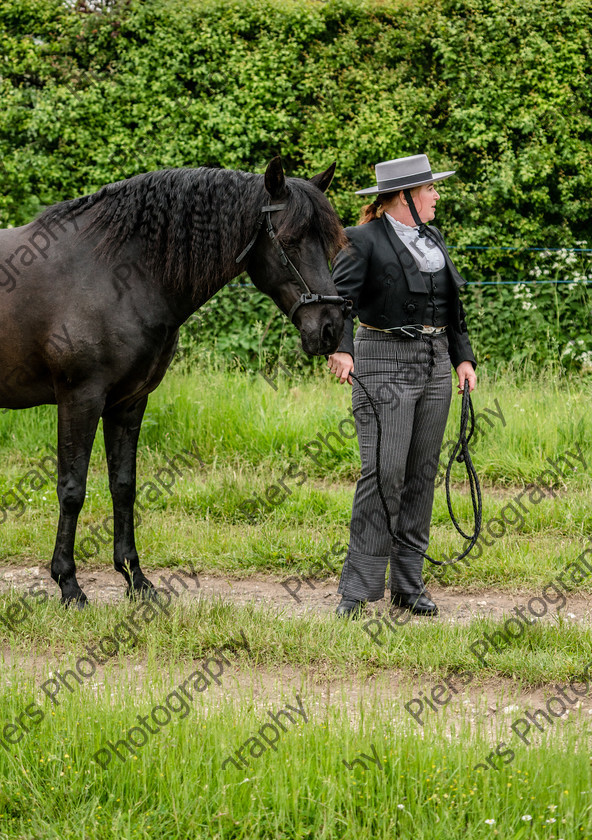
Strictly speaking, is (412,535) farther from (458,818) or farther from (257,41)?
(257,41)

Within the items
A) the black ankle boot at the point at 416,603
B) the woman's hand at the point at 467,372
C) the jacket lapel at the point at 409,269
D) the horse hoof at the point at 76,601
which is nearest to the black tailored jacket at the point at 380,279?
the jacket lapel at the point at 409,269

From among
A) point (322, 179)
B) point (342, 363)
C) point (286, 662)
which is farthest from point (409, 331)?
point (286, 662)

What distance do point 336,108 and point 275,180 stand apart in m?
5.52

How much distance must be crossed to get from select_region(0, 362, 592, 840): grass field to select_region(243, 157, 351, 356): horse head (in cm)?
138

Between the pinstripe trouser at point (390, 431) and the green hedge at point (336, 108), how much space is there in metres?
4.34

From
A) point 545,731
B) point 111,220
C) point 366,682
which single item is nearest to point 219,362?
point 111,220

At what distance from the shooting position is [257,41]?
8.84 m

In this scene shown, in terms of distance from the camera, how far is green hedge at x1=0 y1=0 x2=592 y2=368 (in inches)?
338

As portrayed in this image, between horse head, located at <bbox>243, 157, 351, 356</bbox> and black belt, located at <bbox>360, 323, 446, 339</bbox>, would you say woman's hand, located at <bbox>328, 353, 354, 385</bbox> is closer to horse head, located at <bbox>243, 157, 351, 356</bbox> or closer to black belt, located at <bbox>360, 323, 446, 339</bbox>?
horse head, located at <bbox>243, 157, 351, 356</bbox>

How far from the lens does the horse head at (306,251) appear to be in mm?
3734

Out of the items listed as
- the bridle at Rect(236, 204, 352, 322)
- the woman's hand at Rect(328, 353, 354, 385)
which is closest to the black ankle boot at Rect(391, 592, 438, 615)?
the woman's hand at Rect(328, 353, 354, 385)

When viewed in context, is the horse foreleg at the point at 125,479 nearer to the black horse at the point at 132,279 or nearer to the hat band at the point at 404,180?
the black horse at the point at 132,279

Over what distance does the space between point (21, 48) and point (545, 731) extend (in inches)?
325

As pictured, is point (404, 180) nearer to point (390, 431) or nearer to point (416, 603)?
point (390, 431)
